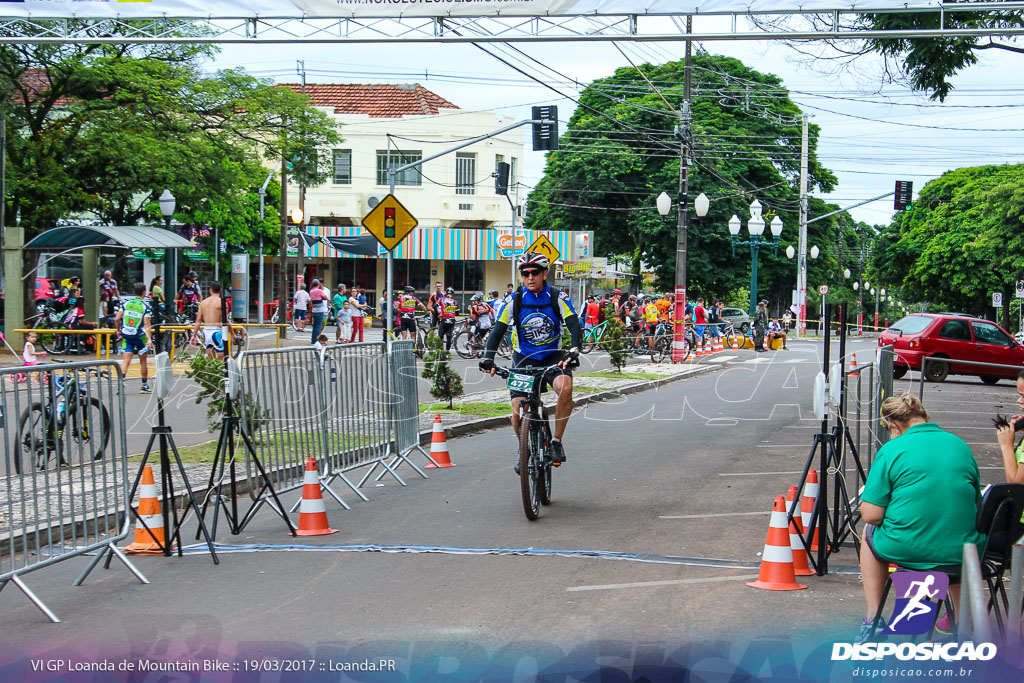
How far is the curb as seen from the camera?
563 inches

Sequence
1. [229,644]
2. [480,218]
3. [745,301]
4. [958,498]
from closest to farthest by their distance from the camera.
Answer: [958,498], [229,644], [480,218], [745,301]

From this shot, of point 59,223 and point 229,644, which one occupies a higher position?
point 59,223

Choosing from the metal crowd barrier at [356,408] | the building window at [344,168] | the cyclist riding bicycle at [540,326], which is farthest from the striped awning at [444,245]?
the cyclist riding bicycle at [540,326]

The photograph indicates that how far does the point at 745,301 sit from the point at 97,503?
75.3 metres

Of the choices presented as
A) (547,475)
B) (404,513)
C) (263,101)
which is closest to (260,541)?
(404,513)

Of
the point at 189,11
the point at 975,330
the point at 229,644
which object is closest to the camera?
the point at 229,644

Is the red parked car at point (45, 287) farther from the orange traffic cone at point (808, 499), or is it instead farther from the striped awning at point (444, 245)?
the orange traffic cone at point (808, 499)

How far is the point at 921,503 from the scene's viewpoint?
4.86 meters

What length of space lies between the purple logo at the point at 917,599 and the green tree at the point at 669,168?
4417cm

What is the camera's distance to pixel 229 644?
17.5ft

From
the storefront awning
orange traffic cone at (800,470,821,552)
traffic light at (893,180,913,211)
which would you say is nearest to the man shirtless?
the storefront awning

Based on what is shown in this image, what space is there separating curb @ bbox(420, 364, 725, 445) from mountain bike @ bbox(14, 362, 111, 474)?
20.7ft

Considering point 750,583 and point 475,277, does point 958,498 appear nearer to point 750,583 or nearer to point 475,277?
point 750,583

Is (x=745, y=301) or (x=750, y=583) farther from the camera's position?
(x=745, y=301)
